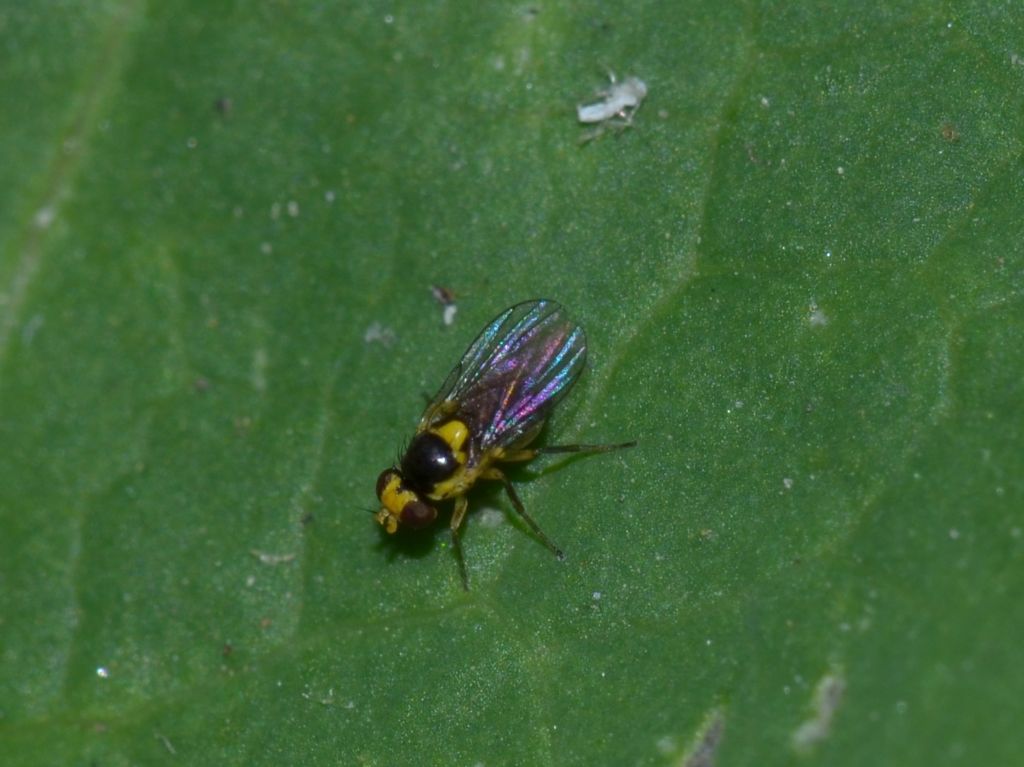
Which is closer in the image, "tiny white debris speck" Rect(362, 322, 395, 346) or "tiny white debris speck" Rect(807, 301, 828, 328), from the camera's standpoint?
A: "tiny white debris speck" Rect(807, 301, 828, 328)

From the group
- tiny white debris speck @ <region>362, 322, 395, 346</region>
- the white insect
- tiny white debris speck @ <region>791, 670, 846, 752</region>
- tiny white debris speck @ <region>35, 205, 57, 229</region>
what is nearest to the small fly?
tiny white debris speck @ <region>362, 322, 395, 346</region>

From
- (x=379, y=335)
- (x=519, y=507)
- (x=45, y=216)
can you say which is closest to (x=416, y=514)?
(x=519, y=507)

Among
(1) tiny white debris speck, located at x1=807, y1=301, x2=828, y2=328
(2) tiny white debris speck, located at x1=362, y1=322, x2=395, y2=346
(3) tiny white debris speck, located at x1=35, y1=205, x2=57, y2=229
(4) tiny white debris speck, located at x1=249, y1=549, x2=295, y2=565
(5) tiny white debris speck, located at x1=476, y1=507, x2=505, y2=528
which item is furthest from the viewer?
(3) tiny white debris speck, located at x1=35, y1=205, x2=57, y2=229

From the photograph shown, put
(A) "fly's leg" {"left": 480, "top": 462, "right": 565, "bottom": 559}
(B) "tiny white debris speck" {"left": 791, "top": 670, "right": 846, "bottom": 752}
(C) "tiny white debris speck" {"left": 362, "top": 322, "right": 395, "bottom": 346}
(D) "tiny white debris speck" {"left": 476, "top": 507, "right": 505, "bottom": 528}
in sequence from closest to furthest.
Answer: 1. (B) "tiny white debris speck" {"left": 791, "top": 670, "right": 846, "bottom": 752}
2. (A) "fly's leg" {"left": 480, "top": 462, "right": 565, "bottom": 559}
3. (D) "tiny white debris speck" {"left": 476, "top": 507, "right": 505, "bottom": 528}
4. (C) "tiny white debris speck" {"left": 362, "top": 322, "right": 395, "bottom": 346}

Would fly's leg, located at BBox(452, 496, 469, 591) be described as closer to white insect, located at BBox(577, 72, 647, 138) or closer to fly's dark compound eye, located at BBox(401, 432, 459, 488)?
fly's dark compound eye, located at BBox(401, 432, 459, 488)

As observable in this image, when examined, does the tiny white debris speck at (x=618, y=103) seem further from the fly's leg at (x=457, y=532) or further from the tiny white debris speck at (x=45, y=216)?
the tiny white debris speck at (x=45, y=216)

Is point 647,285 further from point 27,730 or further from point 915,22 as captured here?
point 27,730

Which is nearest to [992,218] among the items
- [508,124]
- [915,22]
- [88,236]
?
[915,22]
